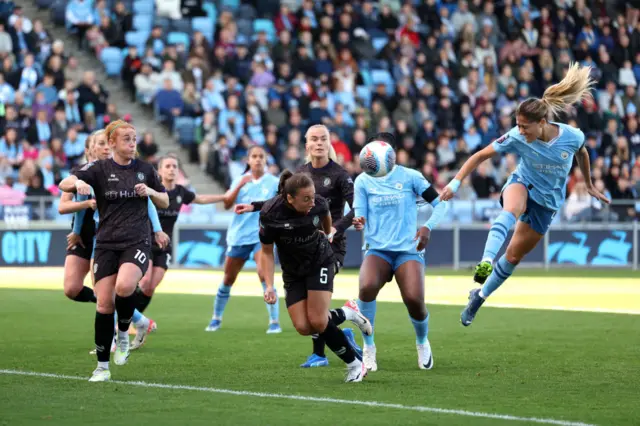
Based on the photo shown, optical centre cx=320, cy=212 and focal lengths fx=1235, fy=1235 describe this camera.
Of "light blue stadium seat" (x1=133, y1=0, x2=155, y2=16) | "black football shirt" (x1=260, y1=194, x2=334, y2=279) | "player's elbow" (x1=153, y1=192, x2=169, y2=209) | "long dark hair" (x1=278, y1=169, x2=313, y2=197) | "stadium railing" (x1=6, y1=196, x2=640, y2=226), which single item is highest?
"light blue stadium seat" (x1=133, y1=0, x2=155, y2=16)

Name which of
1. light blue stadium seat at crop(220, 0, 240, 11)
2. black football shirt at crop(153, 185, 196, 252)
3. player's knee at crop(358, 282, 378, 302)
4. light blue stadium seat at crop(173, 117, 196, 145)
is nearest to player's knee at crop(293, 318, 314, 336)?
player's knee at crop(358, 282, 378, 302)

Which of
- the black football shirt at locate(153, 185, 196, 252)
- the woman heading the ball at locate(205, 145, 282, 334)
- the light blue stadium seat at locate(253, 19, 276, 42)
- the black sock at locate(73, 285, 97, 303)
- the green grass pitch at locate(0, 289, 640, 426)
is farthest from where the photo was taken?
the light blue stadium seat at locate(253, 19, 276, 42)

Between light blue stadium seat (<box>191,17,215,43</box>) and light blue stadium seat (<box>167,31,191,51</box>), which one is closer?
light blue stadium seat (<box>167,31,191,51</box>)

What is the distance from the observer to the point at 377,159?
1102 cm

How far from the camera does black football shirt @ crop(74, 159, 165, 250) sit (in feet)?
34.1

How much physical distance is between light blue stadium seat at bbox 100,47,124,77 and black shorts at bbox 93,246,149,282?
783 inches

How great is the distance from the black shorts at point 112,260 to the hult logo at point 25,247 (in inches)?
609

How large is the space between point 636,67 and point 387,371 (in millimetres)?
27560

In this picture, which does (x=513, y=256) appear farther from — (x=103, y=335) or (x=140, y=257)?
(x=103, y=335)

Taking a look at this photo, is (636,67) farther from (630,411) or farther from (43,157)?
(630,411)

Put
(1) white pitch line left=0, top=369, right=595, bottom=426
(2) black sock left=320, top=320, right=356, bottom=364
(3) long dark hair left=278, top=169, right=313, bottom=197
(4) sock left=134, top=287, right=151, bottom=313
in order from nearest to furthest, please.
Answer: (1) white pitch line left=0, top=369, right=595, bottom=426 → (3) long dark hair left=278, top=169, right=313, bottom=197 → (2) black sock left=320, top=320, right=356, bottom=364 → (4) sock left=134, top=287, right=151, bottom=313

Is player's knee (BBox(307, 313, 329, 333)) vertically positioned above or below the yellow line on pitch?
above

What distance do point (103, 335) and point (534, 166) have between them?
4.31 metres

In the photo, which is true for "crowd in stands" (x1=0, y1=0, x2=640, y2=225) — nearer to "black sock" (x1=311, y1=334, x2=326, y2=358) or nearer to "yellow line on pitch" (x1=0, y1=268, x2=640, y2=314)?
"yellow line on pitch" (x1=0, y1=268, x2=640, y2=314)
